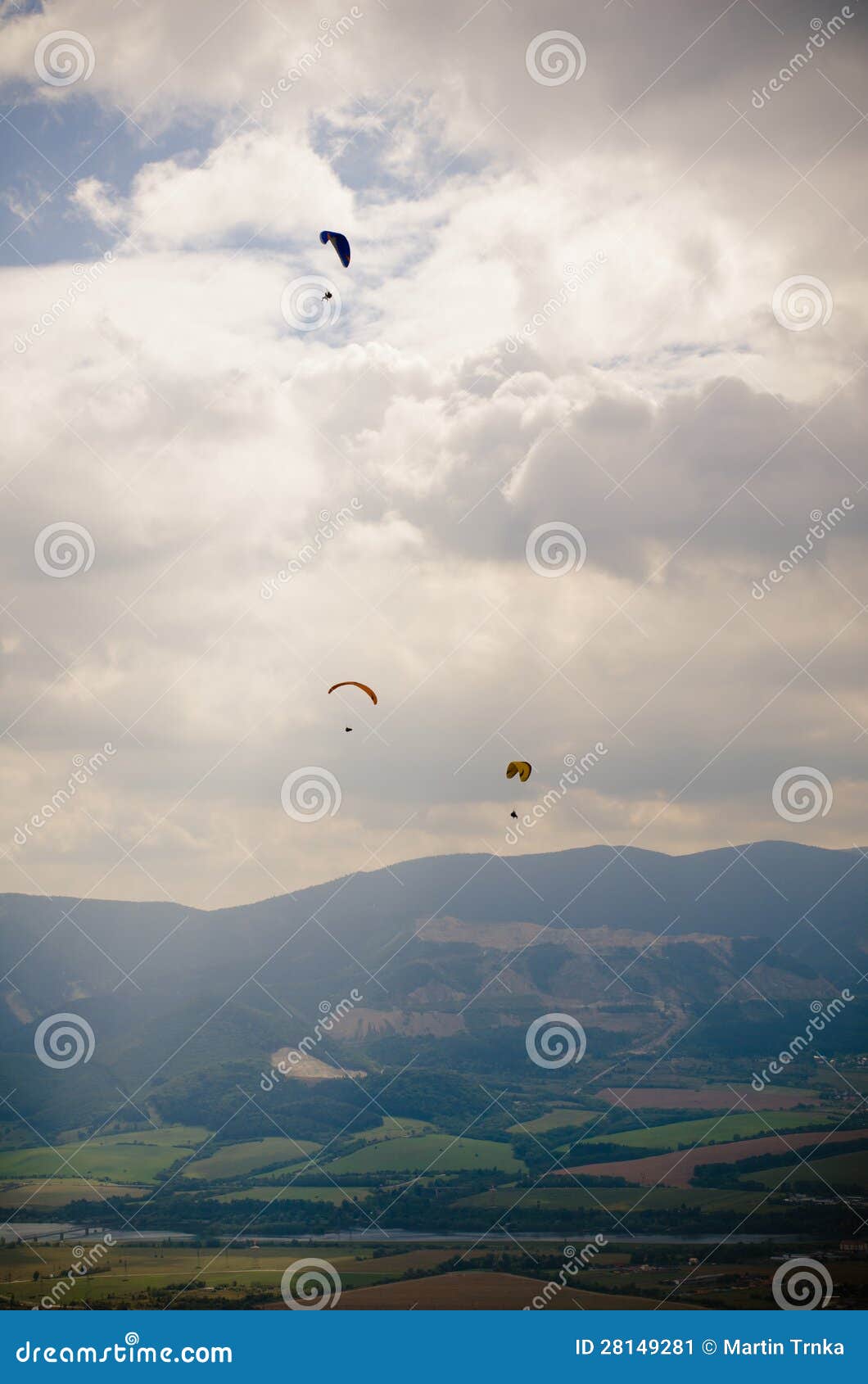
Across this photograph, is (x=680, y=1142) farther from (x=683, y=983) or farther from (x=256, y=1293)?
(x=683, y=983)

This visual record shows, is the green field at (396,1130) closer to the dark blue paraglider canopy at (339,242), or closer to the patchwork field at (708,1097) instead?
the patchwork field at (708,1097)

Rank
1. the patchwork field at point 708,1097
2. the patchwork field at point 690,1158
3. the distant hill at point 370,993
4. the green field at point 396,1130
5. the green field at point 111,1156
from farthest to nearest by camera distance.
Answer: the distant hill at point 370,993
the green field at point 396,1130
the patchwork field at point 708,1097
the green field at point 111,1156
the patchwork field at point 690,1158

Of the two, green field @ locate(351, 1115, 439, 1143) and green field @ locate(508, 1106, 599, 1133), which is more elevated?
green field @ locate(508, 1106, 599, 1133)

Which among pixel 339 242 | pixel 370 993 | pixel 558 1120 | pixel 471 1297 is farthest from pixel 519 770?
pixel 370 993

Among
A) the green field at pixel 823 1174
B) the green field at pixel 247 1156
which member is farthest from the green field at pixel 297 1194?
the green field at pixel 823 1174

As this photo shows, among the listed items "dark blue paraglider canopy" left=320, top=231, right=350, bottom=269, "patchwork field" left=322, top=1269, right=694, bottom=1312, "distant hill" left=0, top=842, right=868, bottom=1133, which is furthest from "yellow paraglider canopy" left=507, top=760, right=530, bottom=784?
"distant hill" left=0, top=842, right=868, bottom=1133

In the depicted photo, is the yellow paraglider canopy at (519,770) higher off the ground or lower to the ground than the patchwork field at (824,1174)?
lower

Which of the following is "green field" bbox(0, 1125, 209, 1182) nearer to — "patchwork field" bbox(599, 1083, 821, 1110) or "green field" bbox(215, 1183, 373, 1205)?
"green field" bbox(215, 1183, 373, 1205)
